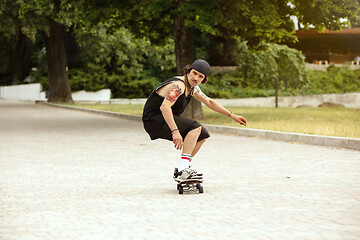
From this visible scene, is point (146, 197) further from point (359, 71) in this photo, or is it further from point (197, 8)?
point (359, 71)

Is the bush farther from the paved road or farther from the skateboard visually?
the skateboard

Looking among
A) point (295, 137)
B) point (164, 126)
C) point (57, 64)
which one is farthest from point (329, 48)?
point (164, 126)

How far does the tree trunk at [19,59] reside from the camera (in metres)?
52.8

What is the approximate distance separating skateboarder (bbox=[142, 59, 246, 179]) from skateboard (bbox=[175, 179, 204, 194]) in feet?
0.16

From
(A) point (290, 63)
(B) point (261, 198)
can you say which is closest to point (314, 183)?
(B) point (261, 198)

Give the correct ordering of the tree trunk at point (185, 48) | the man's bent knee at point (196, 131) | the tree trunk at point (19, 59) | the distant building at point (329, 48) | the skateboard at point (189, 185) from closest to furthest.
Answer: the skateboard at point (189, 185)
the man's bent knee at point (196, 131)
the tree trunk at point (185, 48)
the distant building at point (329, 48)
the tree trunk at point (19, 59)

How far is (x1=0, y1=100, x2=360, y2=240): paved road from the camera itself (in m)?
5.45

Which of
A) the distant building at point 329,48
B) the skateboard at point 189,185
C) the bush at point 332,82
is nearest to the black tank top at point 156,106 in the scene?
the skateboard at point 189,185

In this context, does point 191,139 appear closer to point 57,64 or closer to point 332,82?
point 57,64

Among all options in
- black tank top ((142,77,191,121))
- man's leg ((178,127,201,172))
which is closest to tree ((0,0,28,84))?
black tank top ((142,77,191,121))

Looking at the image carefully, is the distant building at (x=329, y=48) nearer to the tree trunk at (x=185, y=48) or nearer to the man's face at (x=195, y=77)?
the tree trunk at (x=185, y=48)

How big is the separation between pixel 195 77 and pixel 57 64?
34004 mm

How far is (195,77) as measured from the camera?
23.6 feet

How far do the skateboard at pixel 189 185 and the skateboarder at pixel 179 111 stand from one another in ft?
0.16
